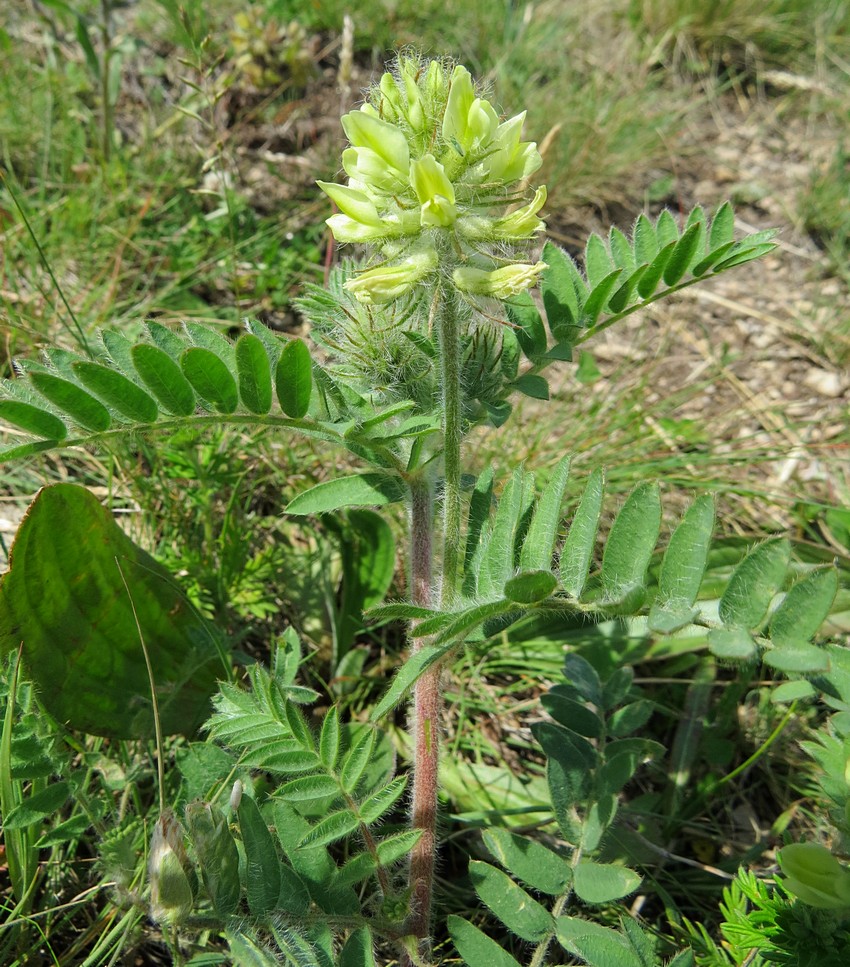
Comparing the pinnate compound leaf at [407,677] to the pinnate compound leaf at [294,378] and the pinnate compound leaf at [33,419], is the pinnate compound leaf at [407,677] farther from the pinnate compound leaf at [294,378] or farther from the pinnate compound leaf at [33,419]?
the pinnate compound leaf at [33,419]

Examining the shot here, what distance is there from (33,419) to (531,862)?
1330 mm

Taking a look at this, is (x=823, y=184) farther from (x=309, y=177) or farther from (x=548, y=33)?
(x=309, y=177)

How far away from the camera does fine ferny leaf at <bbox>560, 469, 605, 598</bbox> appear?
5.08ft

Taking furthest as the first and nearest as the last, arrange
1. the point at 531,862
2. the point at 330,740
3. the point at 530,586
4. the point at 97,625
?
the point at 97,625, the point at 531,862, the point at 330,740, the point at 530,586

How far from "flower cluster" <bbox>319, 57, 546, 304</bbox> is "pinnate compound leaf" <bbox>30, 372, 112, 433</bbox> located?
505mm

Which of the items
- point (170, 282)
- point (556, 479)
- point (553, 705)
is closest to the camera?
point (556, 479)

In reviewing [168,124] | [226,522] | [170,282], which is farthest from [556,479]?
[168,124]

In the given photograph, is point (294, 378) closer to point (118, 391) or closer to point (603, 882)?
point (118, 391)

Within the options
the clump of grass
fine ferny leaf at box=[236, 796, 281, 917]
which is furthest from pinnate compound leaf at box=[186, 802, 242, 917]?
the clump of grass

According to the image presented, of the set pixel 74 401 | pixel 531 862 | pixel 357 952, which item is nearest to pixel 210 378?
pixel 74 401

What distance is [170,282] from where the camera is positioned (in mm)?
3646

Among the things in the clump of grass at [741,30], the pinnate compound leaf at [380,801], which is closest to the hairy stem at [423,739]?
the pinnate compound leaf at [380,801]

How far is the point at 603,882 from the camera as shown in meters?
1.81

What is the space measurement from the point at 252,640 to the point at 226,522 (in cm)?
40
